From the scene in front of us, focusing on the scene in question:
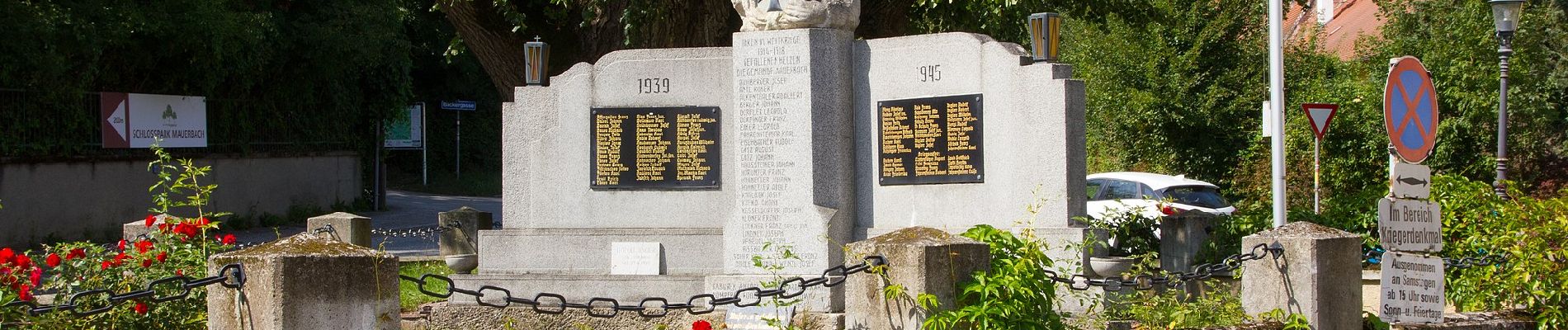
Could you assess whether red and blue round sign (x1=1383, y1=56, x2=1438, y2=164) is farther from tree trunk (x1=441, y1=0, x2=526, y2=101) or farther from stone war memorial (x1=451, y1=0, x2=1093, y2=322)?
tree trunk (x1=441, y1=0, x2=526, y2=101)

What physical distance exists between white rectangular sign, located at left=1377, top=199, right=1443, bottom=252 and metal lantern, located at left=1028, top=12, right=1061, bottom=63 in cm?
247

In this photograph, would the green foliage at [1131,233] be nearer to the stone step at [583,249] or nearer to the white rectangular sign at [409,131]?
the stone step at [583,249]

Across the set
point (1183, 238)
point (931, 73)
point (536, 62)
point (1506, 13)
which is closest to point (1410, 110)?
point (931, 73)

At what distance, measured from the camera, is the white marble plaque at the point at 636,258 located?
1073 cm

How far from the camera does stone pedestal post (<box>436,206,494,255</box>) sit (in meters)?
13.3

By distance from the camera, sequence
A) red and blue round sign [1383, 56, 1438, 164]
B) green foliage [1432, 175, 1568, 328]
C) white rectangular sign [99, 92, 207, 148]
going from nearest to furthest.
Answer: red and blue round sign [1383, 56, 1438, 164]
green foliage [1432, 175, 1568, 328]
white rectangular sign [99, 92, 207, 148]

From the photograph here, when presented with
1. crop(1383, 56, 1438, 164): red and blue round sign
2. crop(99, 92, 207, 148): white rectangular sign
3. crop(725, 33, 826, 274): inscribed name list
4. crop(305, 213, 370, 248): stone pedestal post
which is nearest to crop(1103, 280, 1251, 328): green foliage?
crop(1383, 56, 1438, 164): red and blue round sign

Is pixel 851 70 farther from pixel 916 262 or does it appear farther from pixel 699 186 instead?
pixel 916 262

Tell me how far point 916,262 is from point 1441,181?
524 cm

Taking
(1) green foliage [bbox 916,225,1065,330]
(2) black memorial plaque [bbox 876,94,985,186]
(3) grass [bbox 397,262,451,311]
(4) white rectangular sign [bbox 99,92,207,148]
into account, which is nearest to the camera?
(1) green foliage [bbox 916,225,1065,330]

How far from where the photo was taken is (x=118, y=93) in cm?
2070

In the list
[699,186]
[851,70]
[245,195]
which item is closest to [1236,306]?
[851,70]

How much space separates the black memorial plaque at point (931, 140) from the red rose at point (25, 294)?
5539 mm

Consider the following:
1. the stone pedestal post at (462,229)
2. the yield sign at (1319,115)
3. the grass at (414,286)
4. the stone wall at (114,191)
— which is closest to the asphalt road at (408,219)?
the grass at (414,286)
